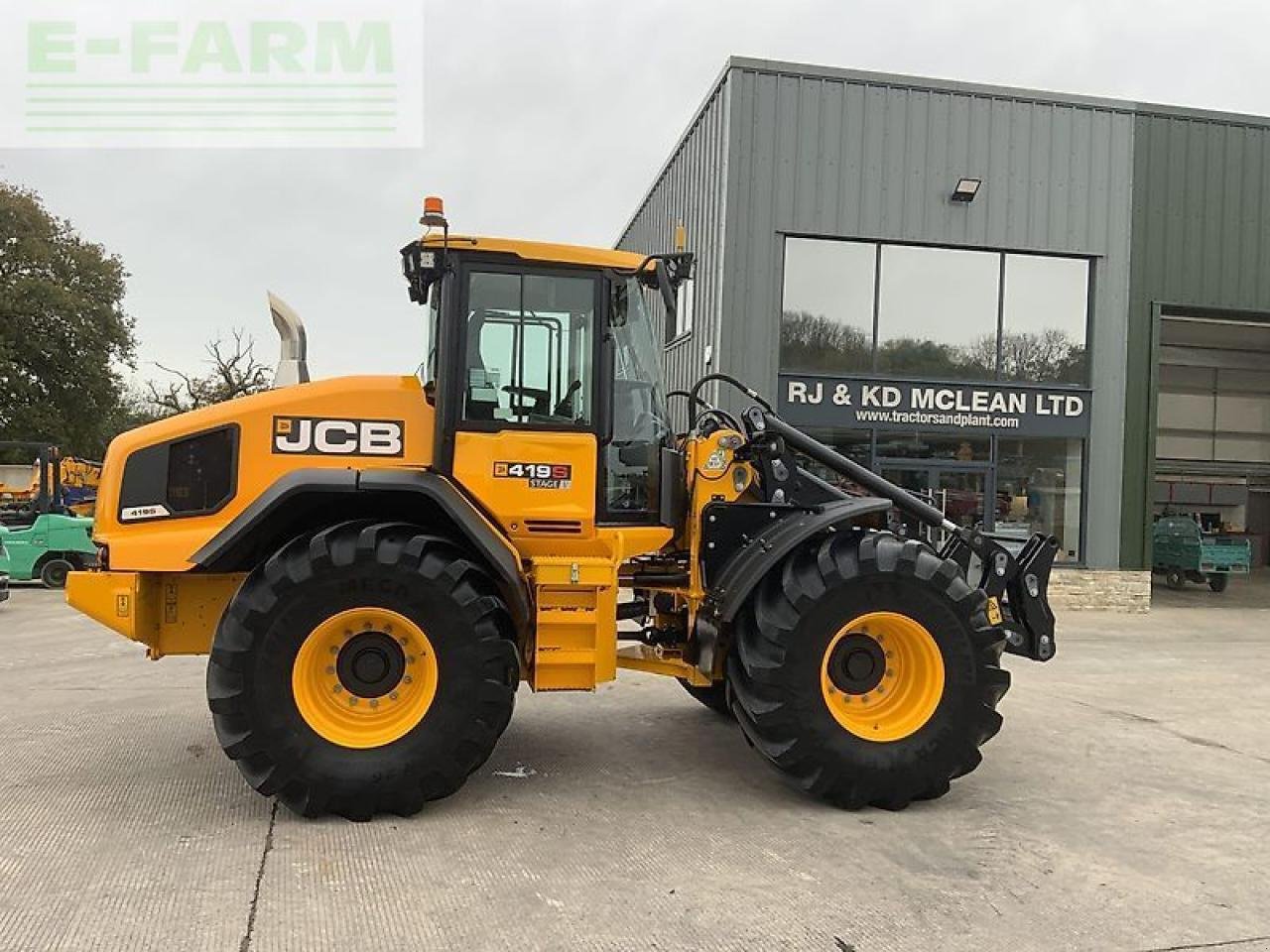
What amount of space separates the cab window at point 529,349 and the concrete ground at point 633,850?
1.96 m

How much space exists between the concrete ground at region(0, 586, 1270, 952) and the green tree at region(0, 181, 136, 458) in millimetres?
27066

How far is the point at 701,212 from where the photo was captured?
1461cm

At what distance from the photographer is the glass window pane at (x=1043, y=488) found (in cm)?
1465

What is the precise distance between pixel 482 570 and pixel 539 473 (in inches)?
22.5

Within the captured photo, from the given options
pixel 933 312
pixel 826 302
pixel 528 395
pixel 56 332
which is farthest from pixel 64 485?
pixel 528 395

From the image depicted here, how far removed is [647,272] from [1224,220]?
1366 centimetres

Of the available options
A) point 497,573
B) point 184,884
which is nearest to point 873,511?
point 497,573

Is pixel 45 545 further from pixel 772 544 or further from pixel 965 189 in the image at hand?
pixel 965 189

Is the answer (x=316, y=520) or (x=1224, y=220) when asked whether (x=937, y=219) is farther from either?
(x=316, y=520)

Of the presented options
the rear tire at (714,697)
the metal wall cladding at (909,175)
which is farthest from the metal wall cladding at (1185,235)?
the rear tire at (714,697)

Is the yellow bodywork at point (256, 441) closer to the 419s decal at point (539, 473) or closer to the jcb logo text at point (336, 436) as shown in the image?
the jcb logo text at point (336, 436)

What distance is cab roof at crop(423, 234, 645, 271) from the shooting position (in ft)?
15.9

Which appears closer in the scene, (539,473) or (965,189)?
(539,473)

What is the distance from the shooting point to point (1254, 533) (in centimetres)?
2614
